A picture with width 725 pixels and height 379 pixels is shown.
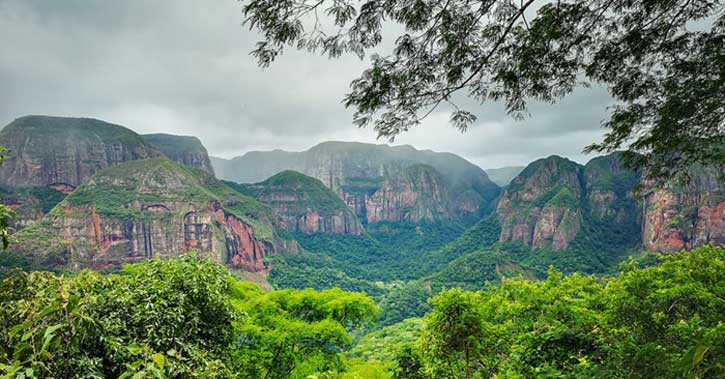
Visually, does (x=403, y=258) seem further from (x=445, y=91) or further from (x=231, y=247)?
(x=445, y=91)

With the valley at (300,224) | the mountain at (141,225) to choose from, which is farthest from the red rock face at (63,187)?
the mountain at (141,225)

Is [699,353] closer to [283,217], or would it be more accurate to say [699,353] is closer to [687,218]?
[687,218]

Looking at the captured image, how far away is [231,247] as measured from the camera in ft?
231

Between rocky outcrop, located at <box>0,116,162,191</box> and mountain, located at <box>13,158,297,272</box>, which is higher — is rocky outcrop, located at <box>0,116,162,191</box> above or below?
above

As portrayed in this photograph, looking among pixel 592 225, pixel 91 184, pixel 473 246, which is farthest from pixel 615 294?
pixel 473 246

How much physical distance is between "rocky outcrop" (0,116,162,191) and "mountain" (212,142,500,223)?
3866 inches

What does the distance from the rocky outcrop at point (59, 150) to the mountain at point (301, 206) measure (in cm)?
4058

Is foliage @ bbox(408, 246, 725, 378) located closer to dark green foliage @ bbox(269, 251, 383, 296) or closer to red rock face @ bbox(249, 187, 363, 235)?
dark green foliage @ bbox(269, 251, 383, 296)

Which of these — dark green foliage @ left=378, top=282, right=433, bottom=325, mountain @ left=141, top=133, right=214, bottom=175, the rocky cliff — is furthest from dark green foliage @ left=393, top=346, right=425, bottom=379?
mountain @ left=141, top=133, right=214, bottom=175

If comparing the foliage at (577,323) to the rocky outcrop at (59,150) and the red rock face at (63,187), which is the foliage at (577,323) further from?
the red rock face at (63,187)

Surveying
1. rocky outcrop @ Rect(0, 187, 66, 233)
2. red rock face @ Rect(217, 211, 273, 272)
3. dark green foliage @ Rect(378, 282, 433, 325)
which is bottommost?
dark green foliage @ Rect(378, 282, 433, 325)

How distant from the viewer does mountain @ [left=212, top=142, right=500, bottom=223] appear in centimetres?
15412

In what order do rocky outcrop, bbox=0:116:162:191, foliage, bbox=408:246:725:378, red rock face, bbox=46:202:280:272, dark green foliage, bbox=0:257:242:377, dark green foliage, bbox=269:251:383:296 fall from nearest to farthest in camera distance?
dark green foliage, bbox=0:257:242:377
foliage, bbox=408:246:725:378
red rock face, bbox=46:202:280:272
dark green foliage, bbox=269:251:383:296
rocky outcrop, bbox=0:116:162:191

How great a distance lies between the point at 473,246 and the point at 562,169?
37641mm
